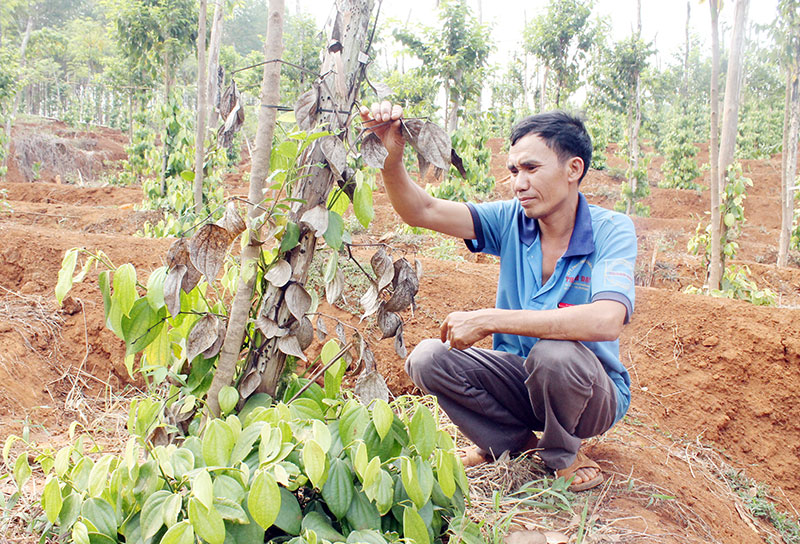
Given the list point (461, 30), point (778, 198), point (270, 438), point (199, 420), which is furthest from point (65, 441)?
point (778, 198)

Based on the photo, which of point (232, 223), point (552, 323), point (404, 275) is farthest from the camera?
point (552, 323)

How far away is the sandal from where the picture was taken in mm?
1833

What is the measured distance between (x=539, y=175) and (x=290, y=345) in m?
0.95

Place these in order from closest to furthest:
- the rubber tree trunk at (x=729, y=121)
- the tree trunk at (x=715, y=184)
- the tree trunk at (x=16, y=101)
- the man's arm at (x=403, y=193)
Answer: the man's arm at (x=403, y=193)
the tree trunk at (x=715, y=184)
the rubber tree trunk at (x=729, y=121)
the tree trunk at (x=16, y=101)

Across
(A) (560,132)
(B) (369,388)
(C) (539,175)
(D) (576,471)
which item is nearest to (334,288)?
(B) (369,388)

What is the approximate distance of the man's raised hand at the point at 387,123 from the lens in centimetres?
149

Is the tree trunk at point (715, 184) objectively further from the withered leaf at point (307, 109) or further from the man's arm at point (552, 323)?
the withered leaf at point (307, 109)

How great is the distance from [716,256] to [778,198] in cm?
1123

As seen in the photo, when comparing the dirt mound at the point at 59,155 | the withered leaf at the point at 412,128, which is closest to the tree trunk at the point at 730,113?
the withered leaf at the point at 412,128

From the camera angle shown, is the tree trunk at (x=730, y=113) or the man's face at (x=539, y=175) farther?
the tree trunk at (x=730, y=113)

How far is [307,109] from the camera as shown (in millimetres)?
1417

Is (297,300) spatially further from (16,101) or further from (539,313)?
(16,101)

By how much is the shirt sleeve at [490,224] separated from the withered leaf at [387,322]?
24.7 inches

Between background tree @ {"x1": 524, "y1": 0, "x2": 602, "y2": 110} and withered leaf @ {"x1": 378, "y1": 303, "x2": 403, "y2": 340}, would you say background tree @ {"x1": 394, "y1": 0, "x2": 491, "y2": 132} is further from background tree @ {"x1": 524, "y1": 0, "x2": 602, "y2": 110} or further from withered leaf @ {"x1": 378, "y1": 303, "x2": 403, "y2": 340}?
withered leaf @ {"x1": 378, "y1": 303, "x2": 403, "y2": 340}
